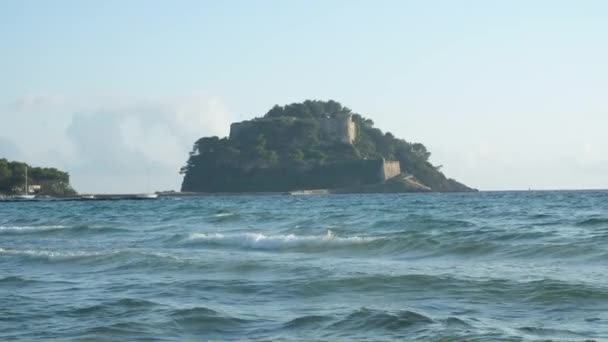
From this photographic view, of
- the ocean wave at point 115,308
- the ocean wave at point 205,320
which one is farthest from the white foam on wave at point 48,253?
the ocean wave at point 205,320

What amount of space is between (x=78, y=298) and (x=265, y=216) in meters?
27.3

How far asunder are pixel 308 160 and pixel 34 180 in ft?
150

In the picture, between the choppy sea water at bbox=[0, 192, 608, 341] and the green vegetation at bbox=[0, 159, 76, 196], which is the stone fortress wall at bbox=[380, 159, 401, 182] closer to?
the green vegetation at bbox=[0, 159, 76, 196]

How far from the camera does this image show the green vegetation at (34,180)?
11862 cm

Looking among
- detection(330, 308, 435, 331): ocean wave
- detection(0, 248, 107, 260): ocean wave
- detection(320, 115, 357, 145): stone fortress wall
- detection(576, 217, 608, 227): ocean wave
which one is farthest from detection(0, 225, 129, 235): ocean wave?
detection(320, 115, 357, 145): stone fortress wall

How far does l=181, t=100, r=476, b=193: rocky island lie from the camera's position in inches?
5812

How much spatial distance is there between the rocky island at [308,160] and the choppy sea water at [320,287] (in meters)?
119

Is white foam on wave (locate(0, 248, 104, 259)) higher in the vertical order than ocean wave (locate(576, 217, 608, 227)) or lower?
lower

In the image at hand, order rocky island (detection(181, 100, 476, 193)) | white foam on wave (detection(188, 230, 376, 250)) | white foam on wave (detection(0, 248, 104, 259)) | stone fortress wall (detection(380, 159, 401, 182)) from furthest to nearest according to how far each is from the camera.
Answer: rocky island (detection(181, 100, 476, 193)) < stone fortress wall (detection(380, 159, 401, 182)) < white foam on wave (detection(188, 230, 376, 250)) < white foam on wave (detection(0, 248, 104, 259))

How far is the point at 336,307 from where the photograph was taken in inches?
504

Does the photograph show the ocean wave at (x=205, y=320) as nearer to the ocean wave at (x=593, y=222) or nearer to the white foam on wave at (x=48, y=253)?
the white foam on wave at (x=48, y=253)

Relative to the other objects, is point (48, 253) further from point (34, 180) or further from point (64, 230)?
point (34, 180)

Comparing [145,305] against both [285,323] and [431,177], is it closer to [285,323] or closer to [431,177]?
[285,323]

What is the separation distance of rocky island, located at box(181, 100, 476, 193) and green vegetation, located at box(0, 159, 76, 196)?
3098 cm
